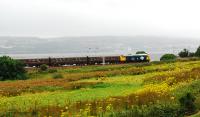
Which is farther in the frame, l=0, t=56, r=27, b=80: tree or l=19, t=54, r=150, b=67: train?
l=19, t=54, r=150, b=67: train

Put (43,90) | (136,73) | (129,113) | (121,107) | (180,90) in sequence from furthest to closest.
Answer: (136,73), (43,90), (180,90), (121,107), (129,113)

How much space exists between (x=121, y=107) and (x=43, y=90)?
16.5 meters

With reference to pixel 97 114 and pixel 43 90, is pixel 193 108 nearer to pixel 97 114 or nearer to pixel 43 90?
pixel 97 114

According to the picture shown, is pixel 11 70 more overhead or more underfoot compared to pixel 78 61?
more underfoot

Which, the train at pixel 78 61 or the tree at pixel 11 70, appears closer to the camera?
the tree at pixel 11 70

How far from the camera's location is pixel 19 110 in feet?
75.3

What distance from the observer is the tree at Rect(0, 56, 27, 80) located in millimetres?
63562

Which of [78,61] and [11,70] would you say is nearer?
[11,70]

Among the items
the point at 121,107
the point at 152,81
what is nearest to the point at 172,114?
the point at 121,107

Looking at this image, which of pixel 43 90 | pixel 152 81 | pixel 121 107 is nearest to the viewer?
pixel 121 107

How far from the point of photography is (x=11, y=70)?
6438 cm

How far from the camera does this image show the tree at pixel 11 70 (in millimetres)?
63562

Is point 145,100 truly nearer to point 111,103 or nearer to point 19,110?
point 111,103

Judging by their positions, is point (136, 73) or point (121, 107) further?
point (136, 73)
